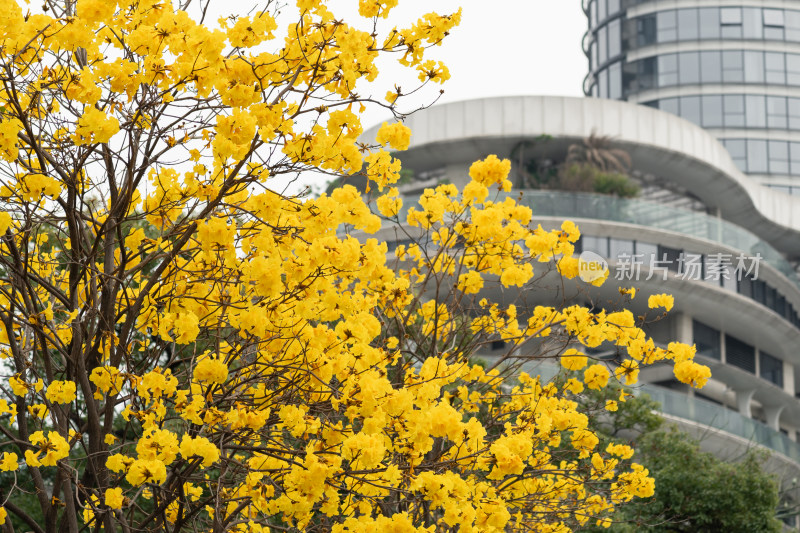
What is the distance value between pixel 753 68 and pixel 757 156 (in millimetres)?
3451

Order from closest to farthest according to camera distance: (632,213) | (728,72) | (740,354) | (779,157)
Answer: (632,213) → (740,354) → (728,72) → (779,157)

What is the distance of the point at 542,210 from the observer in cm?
2841

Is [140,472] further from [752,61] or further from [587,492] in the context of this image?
[752,61]

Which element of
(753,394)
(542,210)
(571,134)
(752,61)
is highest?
(752,61)

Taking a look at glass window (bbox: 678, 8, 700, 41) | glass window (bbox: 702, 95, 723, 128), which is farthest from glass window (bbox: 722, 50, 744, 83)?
glass window (bbox: 678, 8, 700, 41)

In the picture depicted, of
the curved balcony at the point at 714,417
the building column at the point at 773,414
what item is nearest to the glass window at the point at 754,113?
the building column at the point at 773,414

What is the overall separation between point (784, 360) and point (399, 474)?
31.3m

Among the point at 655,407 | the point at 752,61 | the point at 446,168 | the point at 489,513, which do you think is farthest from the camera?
the point at 752,61

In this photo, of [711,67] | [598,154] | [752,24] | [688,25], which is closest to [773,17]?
[752,24]

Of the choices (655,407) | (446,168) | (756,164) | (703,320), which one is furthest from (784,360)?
(655,407)

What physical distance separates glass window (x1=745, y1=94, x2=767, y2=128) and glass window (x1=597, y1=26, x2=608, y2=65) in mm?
6125

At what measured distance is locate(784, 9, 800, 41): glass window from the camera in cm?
4231

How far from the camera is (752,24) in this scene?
137 ft

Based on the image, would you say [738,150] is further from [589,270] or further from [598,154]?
[589,270]
